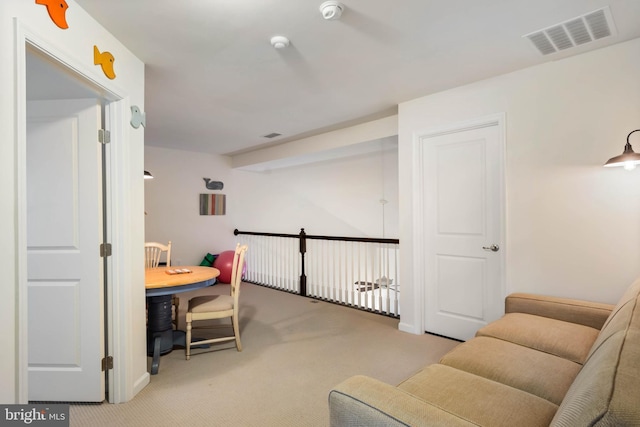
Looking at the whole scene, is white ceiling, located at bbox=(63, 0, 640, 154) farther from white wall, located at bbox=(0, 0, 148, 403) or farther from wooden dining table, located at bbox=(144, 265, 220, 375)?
wooden dining table, located at bbox=(144, 265, 220, 375)

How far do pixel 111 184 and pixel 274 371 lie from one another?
6.09ft

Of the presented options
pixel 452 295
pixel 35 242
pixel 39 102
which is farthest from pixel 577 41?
pixel 35 242

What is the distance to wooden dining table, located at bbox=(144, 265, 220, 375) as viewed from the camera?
2.62 metres

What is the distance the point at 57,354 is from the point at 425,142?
3.55 metres

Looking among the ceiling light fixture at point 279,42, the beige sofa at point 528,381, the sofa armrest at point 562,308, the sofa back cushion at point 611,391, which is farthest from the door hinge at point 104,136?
the sofa armrest at point 562,308

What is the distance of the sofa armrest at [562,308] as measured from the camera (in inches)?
82.0

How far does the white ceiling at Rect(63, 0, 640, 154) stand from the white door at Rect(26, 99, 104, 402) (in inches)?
29.2

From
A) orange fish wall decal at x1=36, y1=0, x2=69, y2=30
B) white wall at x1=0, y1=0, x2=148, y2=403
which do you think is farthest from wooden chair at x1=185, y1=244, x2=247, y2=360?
orange fish wall decal at x1=36, y1=0, x2=69, y2=30

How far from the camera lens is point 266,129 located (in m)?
4.49

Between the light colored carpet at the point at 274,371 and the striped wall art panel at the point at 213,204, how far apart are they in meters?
2.84

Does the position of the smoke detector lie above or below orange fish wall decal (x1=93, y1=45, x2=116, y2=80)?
above

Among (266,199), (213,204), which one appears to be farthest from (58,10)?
(266,199)

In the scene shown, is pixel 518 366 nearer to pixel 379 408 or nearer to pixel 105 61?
pixel 379 408

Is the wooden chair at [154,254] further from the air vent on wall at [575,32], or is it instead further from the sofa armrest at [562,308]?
the air vent on wall at [575,32]
